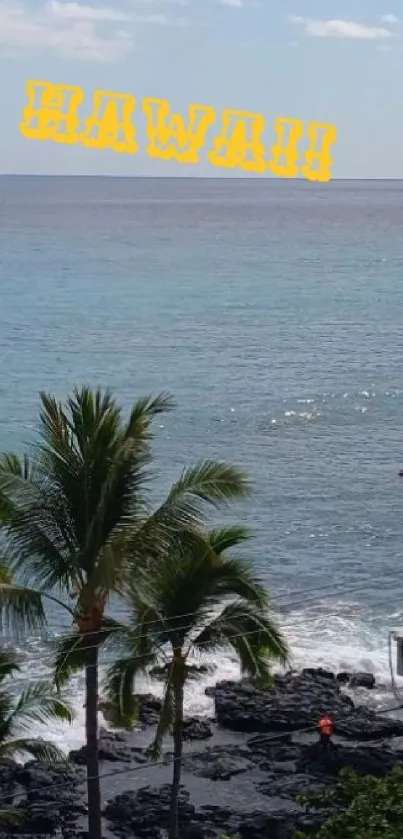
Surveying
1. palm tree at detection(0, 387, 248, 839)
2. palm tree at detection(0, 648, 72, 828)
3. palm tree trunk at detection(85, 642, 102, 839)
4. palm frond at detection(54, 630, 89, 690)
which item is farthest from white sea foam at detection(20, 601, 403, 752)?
palm tree at detection(0, 387, 248, 839)

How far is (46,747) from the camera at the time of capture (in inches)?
720

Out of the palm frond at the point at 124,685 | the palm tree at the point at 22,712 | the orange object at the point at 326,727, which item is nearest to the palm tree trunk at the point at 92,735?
the palm frond at the point at 124,685

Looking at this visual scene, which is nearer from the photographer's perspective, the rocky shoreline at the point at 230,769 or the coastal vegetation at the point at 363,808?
the coastal vegetation at the point at 363,808

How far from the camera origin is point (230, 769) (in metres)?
28.0

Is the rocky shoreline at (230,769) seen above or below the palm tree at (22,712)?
below

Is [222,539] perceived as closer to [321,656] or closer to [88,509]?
[88,509]

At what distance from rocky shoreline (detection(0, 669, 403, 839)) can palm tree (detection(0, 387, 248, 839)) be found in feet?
22.8

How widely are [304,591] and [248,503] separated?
328 inches

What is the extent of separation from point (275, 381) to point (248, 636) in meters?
51.1

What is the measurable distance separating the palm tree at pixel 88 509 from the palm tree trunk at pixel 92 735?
0.7 inches

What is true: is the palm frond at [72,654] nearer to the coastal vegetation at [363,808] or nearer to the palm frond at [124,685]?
the palm frond at [124,685]

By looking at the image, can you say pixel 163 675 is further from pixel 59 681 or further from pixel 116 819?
pixel 116 819

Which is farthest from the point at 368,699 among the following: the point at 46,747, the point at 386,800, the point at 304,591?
the point at 386,800

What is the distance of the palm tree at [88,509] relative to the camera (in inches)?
670
